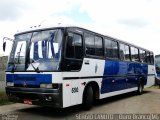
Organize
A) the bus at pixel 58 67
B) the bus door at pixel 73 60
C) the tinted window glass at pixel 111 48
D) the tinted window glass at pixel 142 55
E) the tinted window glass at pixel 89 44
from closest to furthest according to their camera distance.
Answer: the bus at pixel 58 67 < the bus door at pixel 73 60 < the tinted window glass at pixel 89 44 < the tinted window glass at pixel 111 48 < the tinted window glass at pixel 142 55

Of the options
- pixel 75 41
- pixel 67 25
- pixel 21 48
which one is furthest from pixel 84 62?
pixel 21 48

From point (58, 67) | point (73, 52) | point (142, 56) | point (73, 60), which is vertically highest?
point (142, 56)

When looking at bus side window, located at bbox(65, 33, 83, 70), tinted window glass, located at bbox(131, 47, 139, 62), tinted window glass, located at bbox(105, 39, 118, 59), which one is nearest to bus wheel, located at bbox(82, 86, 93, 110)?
bus side window, located at bbox(65, 33, 83, 70)

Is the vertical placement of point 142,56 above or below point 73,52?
above

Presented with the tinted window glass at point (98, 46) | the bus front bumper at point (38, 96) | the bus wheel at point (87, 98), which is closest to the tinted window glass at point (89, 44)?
the tinted window glass at point (98, 46)

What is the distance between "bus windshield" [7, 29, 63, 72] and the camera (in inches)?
386

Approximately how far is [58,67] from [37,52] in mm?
1072

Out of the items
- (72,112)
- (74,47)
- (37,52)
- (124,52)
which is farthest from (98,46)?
(124,52)

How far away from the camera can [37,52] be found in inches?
401

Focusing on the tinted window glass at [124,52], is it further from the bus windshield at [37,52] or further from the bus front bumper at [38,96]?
the bus front bumper at [38,96]

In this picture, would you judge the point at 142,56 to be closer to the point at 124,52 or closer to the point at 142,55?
the point at 142,55

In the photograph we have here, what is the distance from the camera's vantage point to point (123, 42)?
15.6m

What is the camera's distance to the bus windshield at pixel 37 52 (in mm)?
9797

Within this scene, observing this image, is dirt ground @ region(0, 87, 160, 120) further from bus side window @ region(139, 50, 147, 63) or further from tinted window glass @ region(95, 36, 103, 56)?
bus side window @ region(139, 50, 147, 63)
